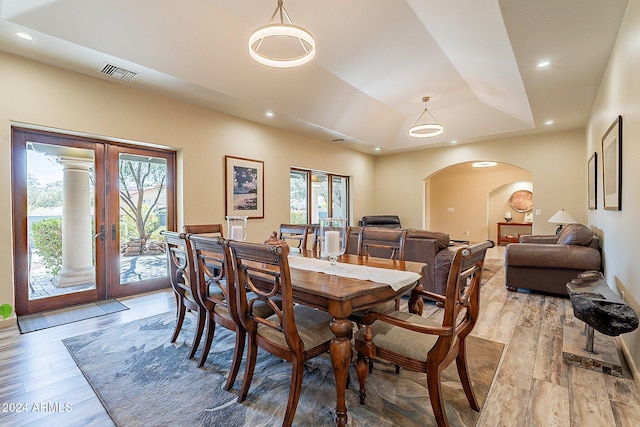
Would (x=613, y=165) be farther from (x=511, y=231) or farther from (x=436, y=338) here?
(x=511, y=231)

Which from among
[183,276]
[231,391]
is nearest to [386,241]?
[231,391]

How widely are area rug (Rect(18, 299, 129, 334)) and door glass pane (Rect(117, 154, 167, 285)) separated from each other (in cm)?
45

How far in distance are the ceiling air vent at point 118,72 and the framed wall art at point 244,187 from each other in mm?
1723

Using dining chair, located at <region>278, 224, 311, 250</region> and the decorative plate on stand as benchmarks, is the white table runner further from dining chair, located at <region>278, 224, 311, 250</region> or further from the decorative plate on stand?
the decorative plate on stand

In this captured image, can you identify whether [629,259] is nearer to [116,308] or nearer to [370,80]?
[370,80]

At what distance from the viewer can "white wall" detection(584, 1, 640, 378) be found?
7.12 ft

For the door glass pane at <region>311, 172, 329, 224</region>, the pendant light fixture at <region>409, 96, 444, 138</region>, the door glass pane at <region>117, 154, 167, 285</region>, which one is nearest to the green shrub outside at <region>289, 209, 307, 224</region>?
the door glass pane at <region>311, 172, 329, 224</region>

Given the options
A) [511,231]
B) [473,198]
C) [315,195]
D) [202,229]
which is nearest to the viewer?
[202,229]

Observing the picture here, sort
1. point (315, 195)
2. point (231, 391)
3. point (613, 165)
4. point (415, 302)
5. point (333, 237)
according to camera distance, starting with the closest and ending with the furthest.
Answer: point (231, 391)
point (333, 237)
point (415, 302)
point (613, 165)
point (315, 195)

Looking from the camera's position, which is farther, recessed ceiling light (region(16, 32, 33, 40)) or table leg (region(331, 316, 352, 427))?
recessed ceiling light (region(16, 32, 33, 40))

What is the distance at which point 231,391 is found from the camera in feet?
6.53

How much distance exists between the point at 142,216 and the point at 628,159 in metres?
5.42

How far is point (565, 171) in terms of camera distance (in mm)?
5980

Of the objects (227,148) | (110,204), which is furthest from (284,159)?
(110,204)
